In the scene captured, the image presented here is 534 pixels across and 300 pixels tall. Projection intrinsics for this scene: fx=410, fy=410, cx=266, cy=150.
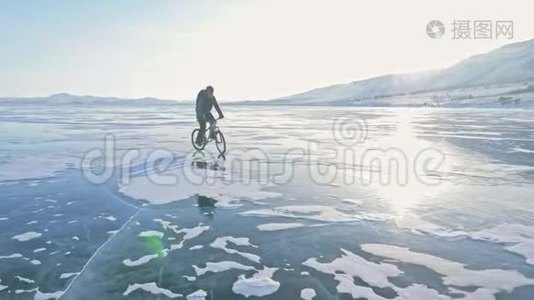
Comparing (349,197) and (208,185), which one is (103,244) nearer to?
(208,185)

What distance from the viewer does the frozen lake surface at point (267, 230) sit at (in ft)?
16.0

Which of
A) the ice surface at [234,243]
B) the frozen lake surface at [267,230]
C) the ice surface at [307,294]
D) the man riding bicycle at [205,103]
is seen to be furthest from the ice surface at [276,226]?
the man riding bicycle at [205,103]

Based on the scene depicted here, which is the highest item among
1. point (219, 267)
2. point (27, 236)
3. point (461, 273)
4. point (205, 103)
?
point (205, 103)

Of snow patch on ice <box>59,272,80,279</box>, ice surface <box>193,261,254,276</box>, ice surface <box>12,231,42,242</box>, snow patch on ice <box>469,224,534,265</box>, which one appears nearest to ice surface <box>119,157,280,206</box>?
ice surface <box>12,231,42,242</box>

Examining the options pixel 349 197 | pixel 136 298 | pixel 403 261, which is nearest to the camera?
pixel 136 298

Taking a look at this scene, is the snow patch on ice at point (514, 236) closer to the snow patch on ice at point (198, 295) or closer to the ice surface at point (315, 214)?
the ice surface at point (315, 214)

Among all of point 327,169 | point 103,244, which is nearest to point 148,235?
point 103,244

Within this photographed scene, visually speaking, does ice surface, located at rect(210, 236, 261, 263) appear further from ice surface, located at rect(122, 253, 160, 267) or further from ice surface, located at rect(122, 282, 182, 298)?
ice surface, located at rect(122, 282, 182, 298)

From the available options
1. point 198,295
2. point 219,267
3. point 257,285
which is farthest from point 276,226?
point 198,295

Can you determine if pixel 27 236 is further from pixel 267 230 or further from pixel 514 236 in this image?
pixel 514 236

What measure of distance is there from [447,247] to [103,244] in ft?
16.7

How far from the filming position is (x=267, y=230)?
6.88m

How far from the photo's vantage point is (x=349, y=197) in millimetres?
9000

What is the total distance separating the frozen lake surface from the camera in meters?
4.88
